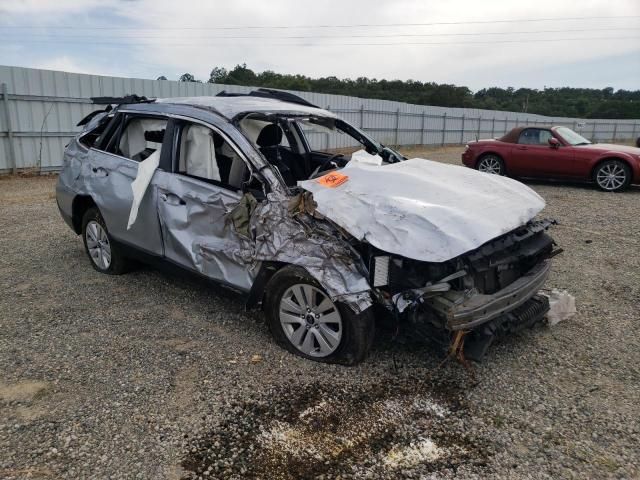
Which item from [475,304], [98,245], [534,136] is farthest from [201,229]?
[534,136]

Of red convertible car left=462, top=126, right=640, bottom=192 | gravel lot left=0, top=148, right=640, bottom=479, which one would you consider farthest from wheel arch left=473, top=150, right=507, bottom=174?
gravel lot left=0, top=148, right=640, bottom=479

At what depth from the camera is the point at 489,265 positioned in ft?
10.4

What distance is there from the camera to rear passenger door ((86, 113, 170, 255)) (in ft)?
14.0

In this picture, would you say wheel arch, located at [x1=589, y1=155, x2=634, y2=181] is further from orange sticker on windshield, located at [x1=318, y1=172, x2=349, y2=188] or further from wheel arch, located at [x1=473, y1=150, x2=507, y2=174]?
orange sticker on windshield, located at [x1=318, y1=172, x2=349, y2=188]

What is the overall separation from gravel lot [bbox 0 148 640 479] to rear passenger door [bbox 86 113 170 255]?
1.86ft

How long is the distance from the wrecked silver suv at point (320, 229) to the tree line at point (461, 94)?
36.7 meters

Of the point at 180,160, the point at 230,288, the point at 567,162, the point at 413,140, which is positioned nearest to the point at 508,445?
the point at 230,288

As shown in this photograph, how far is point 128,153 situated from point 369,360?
3.06 m

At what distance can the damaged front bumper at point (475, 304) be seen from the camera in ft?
9.43

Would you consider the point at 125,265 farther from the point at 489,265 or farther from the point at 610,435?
the point at 610,435

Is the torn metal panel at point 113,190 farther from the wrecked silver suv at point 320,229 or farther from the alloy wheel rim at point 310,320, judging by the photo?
the alloy wheel rim at point 310,320

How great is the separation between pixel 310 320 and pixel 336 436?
870 mm

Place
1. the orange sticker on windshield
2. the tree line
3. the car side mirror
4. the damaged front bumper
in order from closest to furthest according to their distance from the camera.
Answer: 1. the damaged front bumper
2. the orange sticker on windshield
3. the car side mirror
4. the tree line

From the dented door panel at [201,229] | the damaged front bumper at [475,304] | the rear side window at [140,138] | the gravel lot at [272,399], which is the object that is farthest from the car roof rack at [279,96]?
the damaged front bumper at [475,304]
